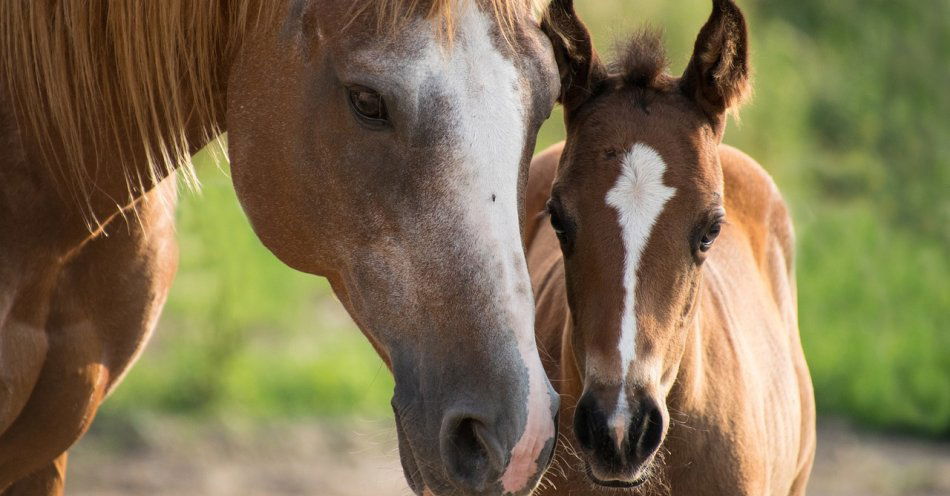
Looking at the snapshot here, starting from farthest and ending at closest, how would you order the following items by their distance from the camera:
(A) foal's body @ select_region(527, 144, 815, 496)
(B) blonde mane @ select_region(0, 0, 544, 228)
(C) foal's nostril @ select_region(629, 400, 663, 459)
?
(A) foal's body @ select_region(527, 144, 815, 496)
(C) foal's nostril @ select_region(629, 400, 663, 459)
(B) blonde mane @ select_region(0, 0, 544, 228)

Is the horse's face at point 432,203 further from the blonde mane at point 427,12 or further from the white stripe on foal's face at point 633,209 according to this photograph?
the white stripe on foal's face at point 633,209

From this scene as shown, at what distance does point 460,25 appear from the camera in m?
2.09

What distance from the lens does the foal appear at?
245 cm

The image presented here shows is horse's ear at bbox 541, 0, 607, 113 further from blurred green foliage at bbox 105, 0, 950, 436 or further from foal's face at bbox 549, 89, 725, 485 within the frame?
blurred green foliage at bbox 105, 0, 950, 436

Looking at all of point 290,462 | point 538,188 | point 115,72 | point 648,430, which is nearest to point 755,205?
point 538,188

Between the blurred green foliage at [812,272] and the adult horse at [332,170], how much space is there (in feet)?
9.68

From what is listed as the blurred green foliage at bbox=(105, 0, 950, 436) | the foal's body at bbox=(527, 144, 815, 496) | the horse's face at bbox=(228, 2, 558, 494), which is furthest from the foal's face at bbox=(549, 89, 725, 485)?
the blurred green foliage at bbox=(105, 0, 950, 436)

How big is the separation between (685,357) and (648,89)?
Result: 0.69 metres

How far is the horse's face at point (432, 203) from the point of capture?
198 centimetres

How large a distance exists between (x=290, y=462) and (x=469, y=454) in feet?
14.5

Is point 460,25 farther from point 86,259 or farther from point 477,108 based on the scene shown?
point 86,259

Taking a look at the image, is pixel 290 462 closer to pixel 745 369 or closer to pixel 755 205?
pixel 755 205

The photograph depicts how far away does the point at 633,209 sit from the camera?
2537mm

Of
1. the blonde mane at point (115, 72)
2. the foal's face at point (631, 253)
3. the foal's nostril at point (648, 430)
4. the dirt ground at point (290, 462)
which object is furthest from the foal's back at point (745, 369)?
the dirt ground at point (290, 462)
